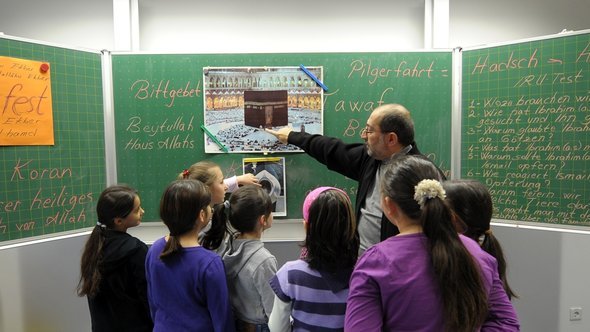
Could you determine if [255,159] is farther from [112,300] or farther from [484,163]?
[484,163]

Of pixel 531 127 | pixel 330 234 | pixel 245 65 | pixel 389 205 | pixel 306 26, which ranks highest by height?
pixel 306 26

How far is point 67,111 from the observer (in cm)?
232

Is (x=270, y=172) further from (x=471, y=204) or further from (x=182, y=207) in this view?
(x=471, y=204)

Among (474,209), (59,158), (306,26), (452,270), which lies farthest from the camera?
(306,26)

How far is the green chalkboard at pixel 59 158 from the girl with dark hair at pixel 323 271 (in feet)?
5.96

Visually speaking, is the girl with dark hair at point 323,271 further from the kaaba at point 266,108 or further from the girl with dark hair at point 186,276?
the kaaba at point 266,108

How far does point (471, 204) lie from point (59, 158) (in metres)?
2.35

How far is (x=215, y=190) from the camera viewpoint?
6.27 ft

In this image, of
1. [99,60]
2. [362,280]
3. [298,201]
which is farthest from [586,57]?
[99,60]

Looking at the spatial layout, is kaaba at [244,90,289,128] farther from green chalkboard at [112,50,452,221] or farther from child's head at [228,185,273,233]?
child's head at [228,185,273,233]

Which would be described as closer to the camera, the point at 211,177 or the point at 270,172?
the point at 211,177

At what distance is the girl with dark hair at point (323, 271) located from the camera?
3.76 feet

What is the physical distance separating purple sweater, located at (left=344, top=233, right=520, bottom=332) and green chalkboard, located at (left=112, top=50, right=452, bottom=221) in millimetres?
1633

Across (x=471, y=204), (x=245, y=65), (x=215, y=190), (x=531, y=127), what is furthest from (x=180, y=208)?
(x=531, y=127)
